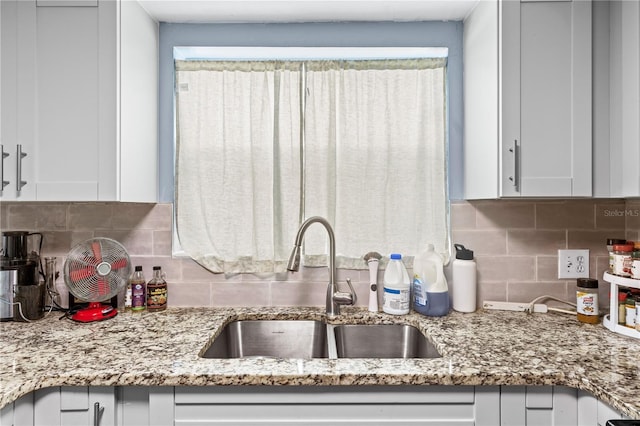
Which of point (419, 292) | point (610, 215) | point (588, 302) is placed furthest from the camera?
point (610, 215)

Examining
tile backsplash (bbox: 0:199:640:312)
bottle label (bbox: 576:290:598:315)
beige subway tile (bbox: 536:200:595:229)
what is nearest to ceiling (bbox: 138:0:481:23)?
tile backsplash (bbox: 0:199:640:312)

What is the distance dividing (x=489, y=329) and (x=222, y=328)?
1.02m

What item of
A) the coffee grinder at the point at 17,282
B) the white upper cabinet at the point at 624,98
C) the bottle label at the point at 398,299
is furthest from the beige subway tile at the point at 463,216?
the coffee grinder at the point at 17,282

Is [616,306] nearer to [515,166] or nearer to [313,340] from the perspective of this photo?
[515,166]

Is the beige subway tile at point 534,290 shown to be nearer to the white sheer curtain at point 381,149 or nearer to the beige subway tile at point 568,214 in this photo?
the beige subway tile at point 568,214

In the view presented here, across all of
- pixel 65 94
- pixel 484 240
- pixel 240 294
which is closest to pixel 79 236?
pixel 65 94

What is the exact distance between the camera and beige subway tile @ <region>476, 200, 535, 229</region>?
172 cm

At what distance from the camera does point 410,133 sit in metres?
1.73

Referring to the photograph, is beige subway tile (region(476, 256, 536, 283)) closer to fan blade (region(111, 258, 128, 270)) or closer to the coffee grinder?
fan blade (region(111, 258, 128, 270))

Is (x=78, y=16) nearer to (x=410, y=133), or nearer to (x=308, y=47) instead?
(x=308, y=47)

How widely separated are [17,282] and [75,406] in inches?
28.1

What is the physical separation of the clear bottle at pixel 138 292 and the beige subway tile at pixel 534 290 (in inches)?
63.0

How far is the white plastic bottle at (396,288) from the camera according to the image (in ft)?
5.21

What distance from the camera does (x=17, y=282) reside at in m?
1.51
